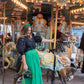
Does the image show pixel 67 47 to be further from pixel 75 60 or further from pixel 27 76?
pixel 27 76

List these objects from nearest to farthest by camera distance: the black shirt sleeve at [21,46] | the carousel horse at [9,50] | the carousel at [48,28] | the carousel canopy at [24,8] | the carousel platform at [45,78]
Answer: the black shirt sleeve at [21,46] → the carousel at [48,28] → the carousel canopy at [24,8] → the carousel platform at [45,78] → the carousel horse at [9,50]

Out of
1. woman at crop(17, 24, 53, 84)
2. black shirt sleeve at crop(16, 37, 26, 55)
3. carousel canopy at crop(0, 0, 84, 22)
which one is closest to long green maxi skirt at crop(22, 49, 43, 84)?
woman at crop(17, 24, 53, 84)

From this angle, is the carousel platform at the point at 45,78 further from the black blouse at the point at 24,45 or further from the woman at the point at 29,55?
the black blouse at the point at 24,45

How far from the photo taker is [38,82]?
3211mm

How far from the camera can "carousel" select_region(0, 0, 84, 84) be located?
3848 millimetres

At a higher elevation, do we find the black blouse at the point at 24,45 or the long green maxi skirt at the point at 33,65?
the black blouse at the point at 24,45

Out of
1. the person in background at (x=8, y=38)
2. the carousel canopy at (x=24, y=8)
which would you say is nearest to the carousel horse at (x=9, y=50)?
the person in background at (x=8, y=38)

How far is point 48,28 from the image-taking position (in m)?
4.86

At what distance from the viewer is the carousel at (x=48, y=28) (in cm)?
385

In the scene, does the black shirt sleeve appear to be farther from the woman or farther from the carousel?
the carousel

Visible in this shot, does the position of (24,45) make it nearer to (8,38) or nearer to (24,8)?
(24,8)

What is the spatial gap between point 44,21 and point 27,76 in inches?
82.4

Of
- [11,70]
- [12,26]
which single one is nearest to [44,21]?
[12,26]

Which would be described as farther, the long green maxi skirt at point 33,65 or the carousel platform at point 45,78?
the carousel platform at point 45,78
